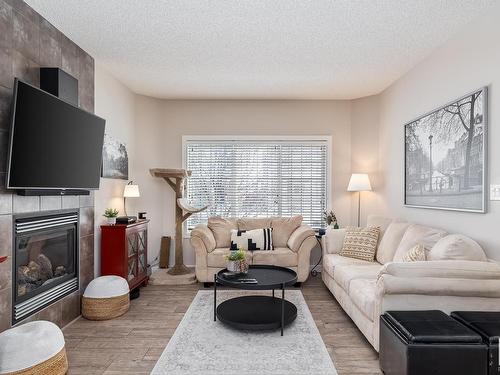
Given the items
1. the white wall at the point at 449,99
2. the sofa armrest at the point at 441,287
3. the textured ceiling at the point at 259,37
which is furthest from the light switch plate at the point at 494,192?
the textured ceiling at the point at 259,37

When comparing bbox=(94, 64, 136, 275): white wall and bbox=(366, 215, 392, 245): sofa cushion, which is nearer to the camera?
bbox=(94, 64, 136, 275): white wall

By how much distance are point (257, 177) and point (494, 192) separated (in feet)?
11.2

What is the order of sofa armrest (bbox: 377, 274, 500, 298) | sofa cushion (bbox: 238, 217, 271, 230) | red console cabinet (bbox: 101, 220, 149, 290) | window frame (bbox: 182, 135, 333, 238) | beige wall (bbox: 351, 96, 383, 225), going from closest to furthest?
sofa armrest (bbox: 377, 274, 500, 298) → red console cabinet (bbox: 101, 220, 149, 290) → sofa cushion (bbox: 238, 217, 271, 230) → beige wall (bbox: 351, 96, 383, 225) → window frame (bbox: 182, 135, 333, 238)

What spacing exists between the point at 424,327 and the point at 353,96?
3969 mm

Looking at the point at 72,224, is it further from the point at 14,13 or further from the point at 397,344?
the point at 397,344

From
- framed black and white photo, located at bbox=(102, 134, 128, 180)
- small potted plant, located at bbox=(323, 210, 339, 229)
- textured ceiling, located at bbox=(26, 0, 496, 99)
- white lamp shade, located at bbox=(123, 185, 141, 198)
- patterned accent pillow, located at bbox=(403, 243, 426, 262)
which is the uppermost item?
textured ceiling, located at bbox=(26, 0, 496, 99)

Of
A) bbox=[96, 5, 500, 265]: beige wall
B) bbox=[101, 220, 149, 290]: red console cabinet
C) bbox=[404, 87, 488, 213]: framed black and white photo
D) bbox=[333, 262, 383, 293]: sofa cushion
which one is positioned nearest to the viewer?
bbox=[404, 87, 488, 213]: framed black and white photo

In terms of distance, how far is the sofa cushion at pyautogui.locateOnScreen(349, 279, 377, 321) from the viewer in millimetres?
2703

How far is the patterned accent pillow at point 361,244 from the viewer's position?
411 centimetres

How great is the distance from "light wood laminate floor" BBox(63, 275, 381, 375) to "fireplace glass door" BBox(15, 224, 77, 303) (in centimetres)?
52

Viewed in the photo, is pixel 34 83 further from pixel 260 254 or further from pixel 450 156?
pixel 450 156

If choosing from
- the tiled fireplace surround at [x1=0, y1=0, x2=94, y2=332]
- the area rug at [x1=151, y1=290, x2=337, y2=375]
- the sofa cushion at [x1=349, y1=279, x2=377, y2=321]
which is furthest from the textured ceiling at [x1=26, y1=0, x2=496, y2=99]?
the area rug at [x1=151, y1=290, x2=337, y2=375]

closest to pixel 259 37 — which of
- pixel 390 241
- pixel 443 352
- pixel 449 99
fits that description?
pixel 449 99

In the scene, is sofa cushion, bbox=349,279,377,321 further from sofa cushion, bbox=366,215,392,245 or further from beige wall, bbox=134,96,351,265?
beige wall, bbox=134,96,351,265
